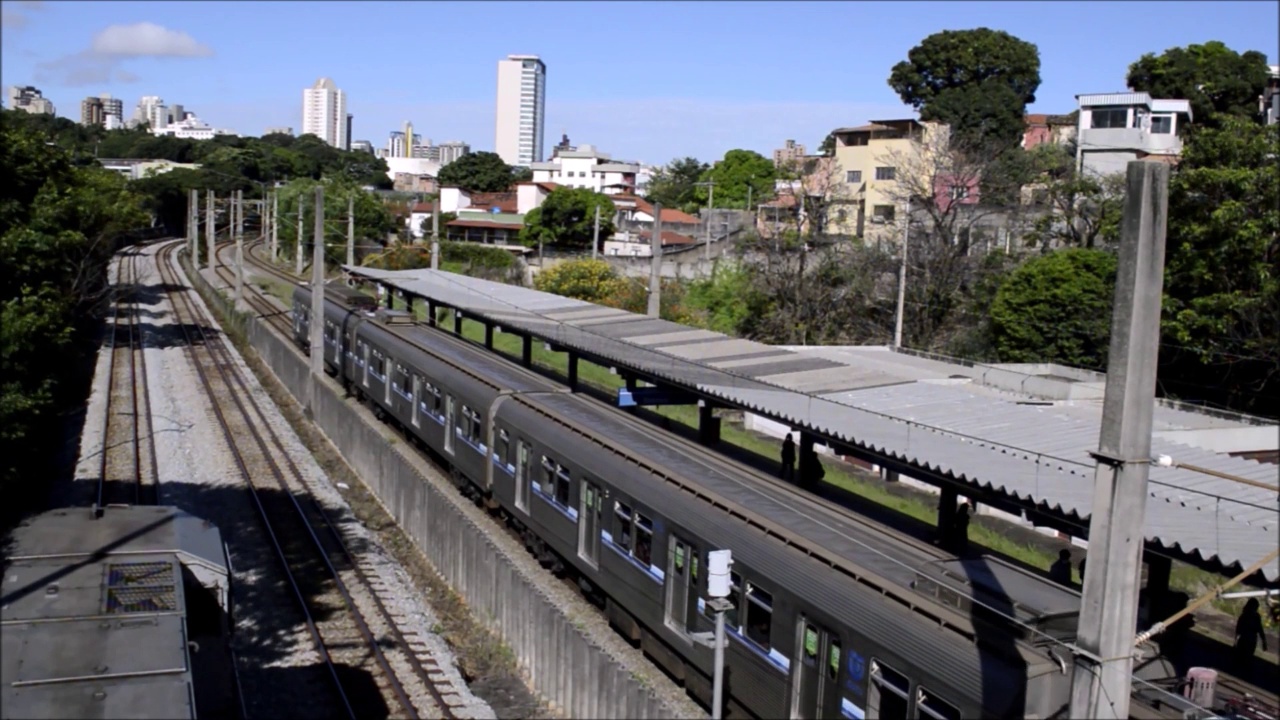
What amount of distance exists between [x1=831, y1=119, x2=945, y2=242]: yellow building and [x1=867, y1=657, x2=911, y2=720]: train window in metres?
33.9

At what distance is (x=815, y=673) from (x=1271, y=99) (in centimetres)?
4600

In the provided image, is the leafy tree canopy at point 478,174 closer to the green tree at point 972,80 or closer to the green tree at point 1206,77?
the green tree at point 972,80

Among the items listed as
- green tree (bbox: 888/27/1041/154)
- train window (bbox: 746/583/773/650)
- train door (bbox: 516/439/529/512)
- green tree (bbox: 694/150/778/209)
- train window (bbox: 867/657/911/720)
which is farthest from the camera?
green tree (bbox: 694/150/778/209)

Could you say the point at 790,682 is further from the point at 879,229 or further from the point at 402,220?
the point at 402,220

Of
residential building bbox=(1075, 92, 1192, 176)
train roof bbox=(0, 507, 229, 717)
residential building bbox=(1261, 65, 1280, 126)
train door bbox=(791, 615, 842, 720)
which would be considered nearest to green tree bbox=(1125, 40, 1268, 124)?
residential building bbox=(1261, 65, 1280, 126)

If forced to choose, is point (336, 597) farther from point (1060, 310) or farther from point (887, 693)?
point (1060, 310)

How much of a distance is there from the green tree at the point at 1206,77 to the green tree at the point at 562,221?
26903 millimetres

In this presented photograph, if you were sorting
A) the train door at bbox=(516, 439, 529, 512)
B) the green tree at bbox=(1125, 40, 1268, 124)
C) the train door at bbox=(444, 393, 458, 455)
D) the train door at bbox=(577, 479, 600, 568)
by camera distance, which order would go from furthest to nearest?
the green tree at bbox=(1125, 40, 1268, 124)
the train door at bbox=(444, 393, 458, 455)
the train door at bbox=(516, 439, 529, 512)
the train door at bbox=(577, 479, 600, 568)

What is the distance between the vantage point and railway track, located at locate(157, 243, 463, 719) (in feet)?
40.0

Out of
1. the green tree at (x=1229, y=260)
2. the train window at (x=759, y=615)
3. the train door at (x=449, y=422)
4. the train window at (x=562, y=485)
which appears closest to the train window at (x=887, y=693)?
the train window at (x=759, y=615)

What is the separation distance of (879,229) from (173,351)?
2644cm

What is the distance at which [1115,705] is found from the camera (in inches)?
242

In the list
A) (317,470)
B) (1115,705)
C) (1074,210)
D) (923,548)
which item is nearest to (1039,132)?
(1074,210)

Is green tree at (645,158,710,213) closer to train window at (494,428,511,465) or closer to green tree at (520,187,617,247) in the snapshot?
green tree at (520,187,617,247)
